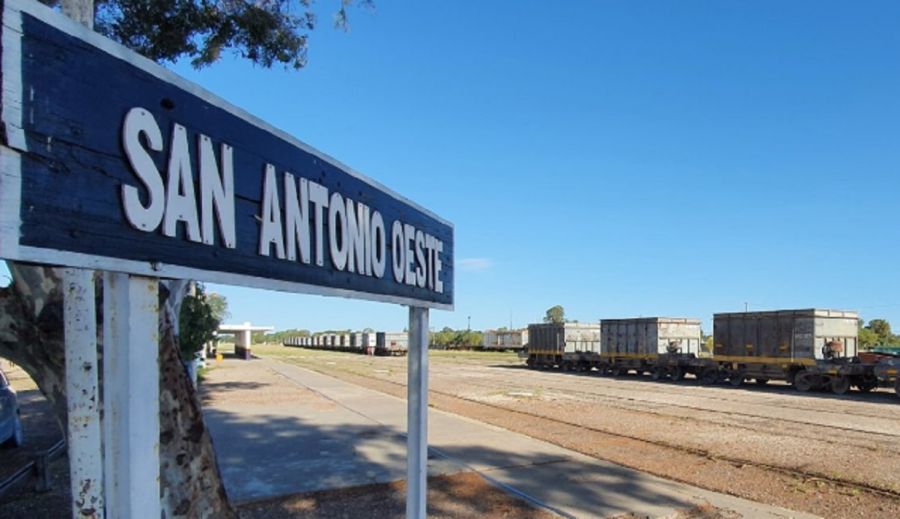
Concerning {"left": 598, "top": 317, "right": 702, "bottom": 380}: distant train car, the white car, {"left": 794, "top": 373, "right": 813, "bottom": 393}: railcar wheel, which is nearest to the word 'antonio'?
the white car

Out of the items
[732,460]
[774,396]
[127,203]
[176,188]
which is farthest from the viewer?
[774,396]

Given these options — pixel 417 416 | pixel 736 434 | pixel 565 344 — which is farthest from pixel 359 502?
pixel 565 344

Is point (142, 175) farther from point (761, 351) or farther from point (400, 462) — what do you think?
point (761, 351)

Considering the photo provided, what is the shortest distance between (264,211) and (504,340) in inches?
2759

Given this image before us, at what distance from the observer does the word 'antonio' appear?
5.51ft

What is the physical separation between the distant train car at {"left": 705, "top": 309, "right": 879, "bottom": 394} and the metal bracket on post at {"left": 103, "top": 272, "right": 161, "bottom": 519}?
80.2ft

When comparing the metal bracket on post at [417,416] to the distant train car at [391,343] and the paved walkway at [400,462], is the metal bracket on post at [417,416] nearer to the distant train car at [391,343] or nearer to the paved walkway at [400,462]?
the paved walkway at [400,462]

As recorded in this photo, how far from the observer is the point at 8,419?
9484 mm

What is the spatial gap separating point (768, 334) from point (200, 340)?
2006cm

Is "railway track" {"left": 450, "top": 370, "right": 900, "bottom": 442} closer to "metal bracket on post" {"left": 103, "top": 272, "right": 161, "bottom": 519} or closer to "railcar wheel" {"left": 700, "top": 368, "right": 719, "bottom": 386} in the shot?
"railcar wheel" {"left": 700, "top": 368, "right": 719, "bottom": 386}

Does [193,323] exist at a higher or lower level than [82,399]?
lower

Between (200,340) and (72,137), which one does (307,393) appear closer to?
(200,340)

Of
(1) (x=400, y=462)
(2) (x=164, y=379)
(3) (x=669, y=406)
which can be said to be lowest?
(3) (x=669, y=406)

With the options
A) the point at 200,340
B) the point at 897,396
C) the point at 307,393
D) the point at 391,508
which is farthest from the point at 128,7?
the point at 897,396
